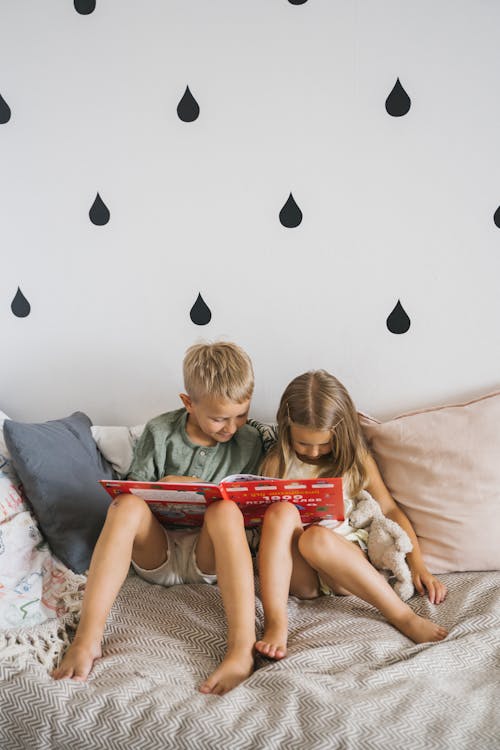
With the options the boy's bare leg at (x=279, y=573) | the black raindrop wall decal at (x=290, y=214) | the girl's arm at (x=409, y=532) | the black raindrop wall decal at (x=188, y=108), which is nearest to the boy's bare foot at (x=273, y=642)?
the boy's bare leg at (x=279, y=573)

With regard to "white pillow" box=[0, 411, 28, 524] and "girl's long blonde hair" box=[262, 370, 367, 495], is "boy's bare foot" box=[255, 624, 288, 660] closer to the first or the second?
"girl's long blonde hair" box=[262, 370, 367, 495]

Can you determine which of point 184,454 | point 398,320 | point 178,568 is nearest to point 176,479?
point 184,454

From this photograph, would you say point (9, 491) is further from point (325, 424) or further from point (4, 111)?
point (4, 111)

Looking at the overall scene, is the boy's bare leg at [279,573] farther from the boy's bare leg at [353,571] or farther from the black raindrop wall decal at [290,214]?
the black raindrop wall decal at [290,214]

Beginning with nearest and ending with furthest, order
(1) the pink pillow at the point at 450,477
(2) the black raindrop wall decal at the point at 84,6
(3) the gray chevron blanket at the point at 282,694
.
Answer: (3) the gray chevron blanket at the point at 282,694, (1) the pink pillow at the point at 450,477, (2) the black raindrop wall decal at the point at 84,6

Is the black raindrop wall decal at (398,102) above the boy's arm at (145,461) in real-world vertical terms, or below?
above

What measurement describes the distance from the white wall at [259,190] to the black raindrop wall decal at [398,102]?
2cm

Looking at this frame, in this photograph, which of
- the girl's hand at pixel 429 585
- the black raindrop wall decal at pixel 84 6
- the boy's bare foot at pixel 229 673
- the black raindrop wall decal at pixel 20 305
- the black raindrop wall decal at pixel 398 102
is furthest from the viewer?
the black raindrop wall decal at pixel 20 305

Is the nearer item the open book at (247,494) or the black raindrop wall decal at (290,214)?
the open book at (247,494)

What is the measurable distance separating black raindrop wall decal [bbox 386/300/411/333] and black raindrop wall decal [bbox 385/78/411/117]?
1.61 feet

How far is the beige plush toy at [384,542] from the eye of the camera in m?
1.40

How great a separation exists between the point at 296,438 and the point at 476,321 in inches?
24.0

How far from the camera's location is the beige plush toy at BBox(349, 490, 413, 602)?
4.58 ft

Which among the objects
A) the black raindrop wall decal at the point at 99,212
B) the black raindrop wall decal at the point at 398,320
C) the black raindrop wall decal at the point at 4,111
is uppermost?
the black raindrop wall decal at the point at 4,111
